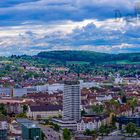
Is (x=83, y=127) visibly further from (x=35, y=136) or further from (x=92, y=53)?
(x=92, y=53)

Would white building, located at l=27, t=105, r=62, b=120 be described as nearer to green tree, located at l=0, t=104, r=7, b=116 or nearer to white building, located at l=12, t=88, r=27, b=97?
green tree, located at l=0, t=104, r=7, b=116

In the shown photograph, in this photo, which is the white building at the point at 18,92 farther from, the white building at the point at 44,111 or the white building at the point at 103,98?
the white building at the point at 44,111

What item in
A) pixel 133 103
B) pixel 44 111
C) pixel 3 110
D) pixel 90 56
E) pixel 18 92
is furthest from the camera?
pixel 90 56

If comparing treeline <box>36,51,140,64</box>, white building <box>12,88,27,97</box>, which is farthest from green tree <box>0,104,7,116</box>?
treeline <box>36,51,140,64</box>

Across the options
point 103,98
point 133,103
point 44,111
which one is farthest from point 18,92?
point 44,111

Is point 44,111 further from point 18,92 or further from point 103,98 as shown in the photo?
point 18,92

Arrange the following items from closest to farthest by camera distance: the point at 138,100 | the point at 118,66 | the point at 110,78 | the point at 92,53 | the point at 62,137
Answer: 1. the point at 62,137
2. the point at 138,100
3. the point at 110,78
4. the point at 118,66
5. the point at 92,53

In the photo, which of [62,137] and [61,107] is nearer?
[62,137]

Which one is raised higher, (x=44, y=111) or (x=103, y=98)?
(x=103, y=98)

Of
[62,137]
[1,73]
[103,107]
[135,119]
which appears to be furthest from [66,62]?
[62,137]

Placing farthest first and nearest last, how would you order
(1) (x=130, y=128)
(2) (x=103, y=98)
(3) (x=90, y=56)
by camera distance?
(3) (x=90, y=56)
(2) (x=103, y=98)
(1) (x=130, y=128)

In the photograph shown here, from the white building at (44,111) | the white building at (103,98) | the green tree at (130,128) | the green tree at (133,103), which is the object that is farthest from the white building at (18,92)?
the green tree at (130,128)
